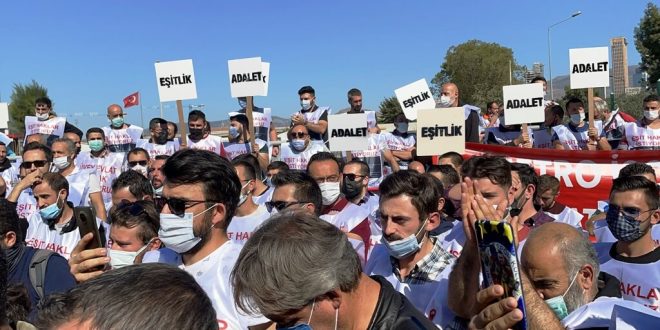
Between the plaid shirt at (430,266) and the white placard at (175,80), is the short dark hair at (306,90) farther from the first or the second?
the plaid shirt at (430,266)

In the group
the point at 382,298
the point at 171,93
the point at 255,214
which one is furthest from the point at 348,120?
the point at 382,298

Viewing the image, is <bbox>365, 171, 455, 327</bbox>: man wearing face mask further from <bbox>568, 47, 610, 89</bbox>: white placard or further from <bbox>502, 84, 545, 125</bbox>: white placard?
<bbox>568, 47, 610, 89</bbox>: white placard

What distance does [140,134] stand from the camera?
1182cm

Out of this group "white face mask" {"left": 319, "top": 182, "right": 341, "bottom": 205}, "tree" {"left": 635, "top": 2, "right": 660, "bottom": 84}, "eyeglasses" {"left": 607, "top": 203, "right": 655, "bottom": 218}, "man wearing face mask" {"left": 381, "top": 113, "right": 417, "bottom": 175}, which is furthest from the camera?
"tree" {"left": 635, "top": 2, "right": 660, "bottom": 84}

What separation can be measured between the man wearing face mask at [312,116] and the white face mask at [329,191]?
3963 mm

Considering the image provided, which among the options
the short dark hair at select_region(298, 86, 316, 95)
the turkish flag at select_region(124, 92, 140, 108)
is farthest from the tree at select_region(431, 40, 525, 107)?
the short dark hair at select_region(298, 86, 316, 95)

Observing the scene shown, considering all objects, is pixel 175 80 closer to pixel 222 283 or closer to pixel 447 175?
pixel 447 175

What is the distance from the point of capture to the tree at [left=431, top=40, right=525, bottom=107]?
171 ft

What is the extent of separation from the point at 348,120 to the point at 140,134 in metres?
5.20

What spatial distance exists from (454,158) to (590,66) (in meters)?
3.05

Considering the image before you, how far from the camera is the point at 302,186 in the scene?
4.87 metres

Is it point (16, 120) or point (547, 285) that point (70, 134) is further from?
point (16, 120)

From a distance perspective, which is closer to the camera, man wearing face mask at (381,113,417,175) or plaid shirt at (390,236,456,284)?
plaid shirt at (390,236,456,284)

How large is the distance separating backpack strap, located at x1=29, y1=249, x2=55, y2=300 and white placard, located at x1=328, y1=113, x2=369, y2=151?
17.4ft
